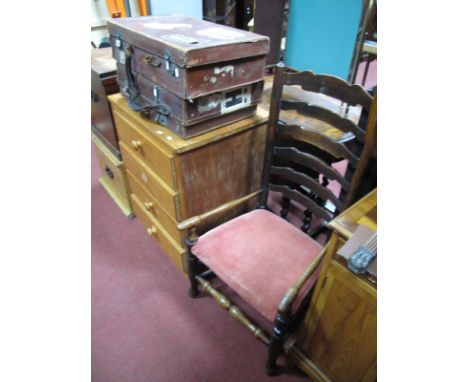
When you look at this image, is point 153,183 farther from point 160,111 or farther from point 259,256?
point 259,256

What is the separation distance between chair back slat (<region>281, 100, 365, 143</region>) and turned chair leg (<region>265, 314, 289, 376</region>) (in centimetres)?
60

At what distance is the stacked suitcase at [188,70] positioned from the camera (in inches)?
36.2

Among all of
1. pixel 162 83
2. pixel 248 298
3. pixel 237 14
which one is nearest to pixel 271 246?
pixel 248 298

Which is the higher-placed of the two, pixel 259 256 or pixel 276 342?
pixel 259 256

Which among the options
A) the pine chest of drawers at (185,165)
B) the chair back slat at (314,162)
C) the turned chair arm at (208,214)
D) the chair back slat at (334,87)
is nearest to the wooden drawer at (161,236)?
the pine chest of drawers at (185,165)

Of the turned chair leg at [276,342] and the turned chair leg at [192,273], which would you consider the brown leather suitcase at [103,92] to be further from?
the turned chair leg at [276,342]

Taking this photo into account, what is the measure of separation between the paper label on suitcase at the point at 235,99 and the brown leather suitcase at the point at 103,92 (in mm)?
690

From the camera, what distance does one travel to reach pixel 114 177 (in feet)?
6.12

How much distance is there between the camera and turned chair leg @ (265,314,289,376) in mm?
941

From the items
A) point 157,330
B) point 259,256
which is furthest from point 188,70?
point 157,330

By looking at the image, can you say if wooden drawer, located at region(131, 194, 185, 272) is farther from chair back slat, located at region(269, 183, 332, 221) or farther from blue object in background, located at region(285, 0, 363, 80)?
blue object in background, located at region(285, 0, 363, 80)

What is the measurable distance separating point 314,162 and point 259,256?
0.40 meters
